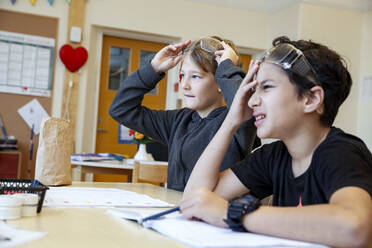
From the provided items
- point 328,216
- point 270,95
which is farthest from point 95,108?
point 328,216

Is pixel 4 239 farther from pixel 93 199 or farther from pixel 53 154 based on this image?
pixel 53 154

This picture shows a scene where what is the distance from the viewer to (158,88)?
5832mm

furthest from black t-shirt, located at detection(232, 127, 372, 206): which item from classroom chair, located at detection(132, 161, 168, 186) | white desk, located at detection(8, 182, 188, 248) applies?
classroom chair, located at detection(132, 161, 168, 186)

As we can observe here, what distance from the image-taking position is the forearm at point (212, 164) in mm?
1250

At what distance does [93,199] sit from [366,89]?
5.40 m

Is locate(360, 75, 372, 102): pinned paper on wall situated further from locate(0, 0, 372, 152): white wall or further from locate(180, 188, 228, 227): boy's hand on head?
locate(180, 188, 228, 227): boy's hand on head

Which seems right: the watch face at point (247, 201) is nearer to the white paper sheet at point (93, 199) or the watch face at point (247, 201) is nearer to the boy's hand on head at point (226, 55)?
the white paper sheet at point (93, 199)

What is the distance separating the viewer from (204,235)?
0.84 m

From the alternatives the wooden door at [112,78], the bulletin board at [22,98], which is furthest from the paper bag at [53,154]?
the wooden door at [112,78]

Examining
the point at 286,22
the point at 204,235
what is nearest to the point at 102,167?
the point at 204,235

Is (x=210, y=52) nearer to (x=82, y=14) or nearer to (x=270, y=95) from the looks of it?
(x=270, y=95)

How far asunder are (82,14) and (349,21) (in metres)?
3.57

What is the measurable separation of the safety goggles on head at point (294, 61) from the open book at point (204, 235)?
18.4 inches

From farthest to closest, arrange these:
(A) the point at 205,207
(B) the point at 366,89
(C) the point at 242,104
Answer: (B) the point at 366,89 → (C) the point at 242,104 → (A) the point at 205,207
